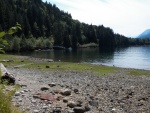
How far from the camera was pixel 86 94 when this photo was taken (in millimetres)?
20953

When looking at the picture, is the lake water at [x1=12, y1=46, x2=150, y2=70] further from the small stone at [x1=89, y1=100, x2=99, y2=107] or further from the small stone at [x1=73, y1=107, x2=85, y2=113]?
the small stone at [x1=73, y1=107, x2=85, y2=113]

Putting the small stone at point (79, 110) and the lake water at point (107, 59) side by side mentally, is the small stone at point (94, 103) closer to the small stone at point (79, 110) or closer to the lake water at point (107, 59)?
the small stone at point (79, 110)

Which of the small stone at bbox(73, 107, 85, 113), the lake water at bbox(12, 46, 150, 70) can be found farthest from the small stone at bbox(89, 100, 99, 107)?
the lake water at bbox(12, 46, 150, 70)

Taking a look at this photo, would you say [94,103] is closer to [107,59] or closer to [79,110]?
[79,110]

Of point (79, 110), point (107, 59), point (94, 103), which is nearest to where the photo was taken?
point (79, 110)

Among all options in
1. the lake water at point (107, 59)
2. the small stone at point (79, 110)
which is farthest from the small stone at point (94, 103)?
the lake water at point (107, 59)

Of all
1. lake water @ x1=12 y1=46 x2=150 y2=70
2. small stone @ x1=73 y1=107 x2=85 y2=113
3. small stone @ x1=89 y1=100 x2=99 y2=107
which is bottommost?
lake water @ x1=12 y1=46 x2=150 y2=70

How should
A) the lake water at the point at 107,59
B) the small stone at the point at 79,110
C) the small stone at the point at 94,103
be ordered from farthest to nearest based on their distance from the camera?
the lake water at the point at 107,59
the small stone at the point at 94,103
the small stone at the point at 79,110

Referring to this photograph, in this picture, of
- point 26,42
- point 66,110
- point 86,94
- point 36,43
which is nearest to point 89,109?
point 66,110

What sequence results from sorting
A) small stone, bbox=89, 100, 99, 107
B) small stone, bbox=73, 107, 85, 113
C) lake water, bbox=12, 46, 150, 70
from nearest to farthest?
small stone, bbox=73, 107, 85, 113
small stone, bbox=89, 100, 99, 107
lake water, bbox=12, 46, 150, 70

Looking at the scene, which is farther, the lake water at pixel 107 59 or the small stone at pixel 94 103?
the lake water at pixel 107 59

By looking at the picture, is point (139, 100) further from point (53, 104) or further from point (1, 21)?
point (1, 21)

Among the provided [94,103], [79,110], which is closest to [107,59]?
[94,103]

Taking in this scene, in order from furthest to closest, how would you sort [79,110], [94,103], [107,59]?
1. [107,59]
2. [94,103]
3. [79,110]
